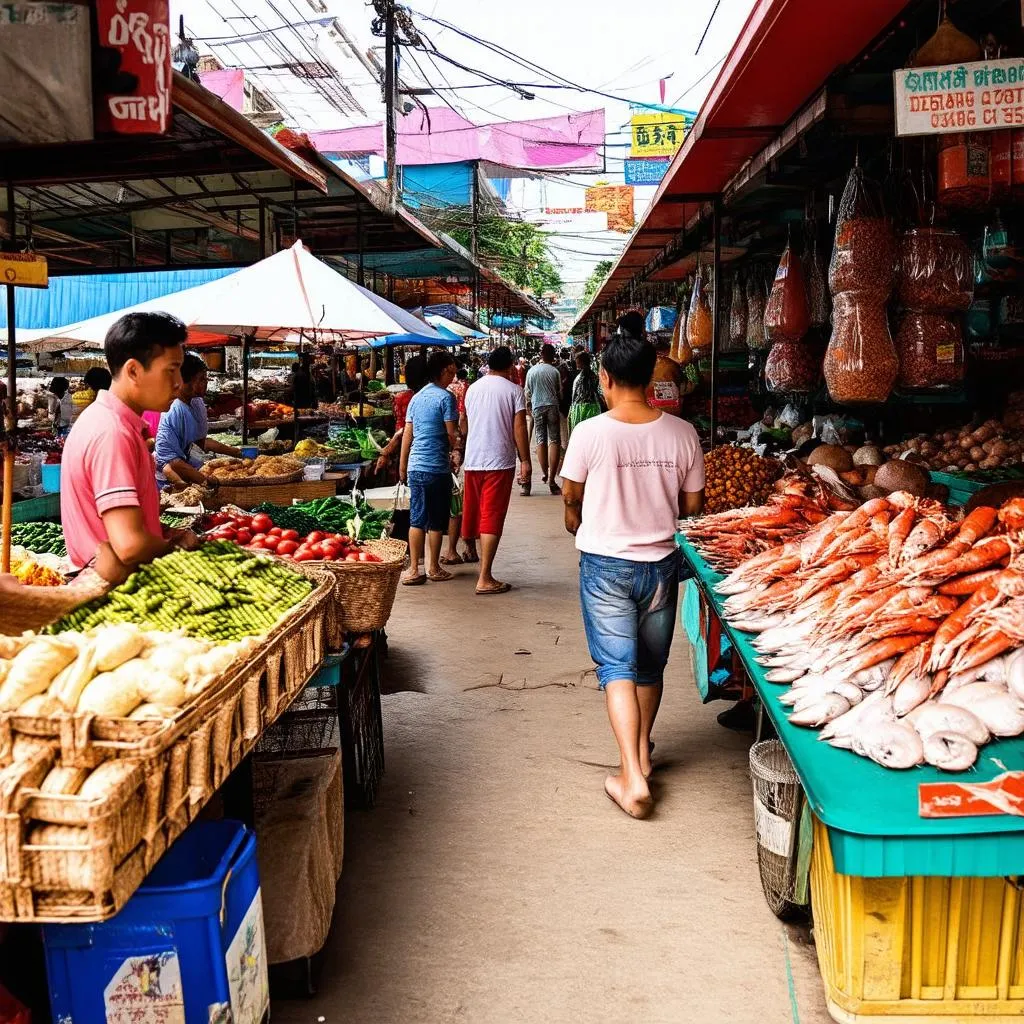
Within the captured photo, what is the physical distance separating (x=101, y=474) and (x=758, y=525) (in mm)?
3084

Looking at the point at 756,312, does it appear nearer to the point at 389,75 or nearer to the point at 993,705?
the point at 993,705

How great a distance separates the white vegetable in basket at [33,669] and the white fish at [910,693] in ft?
7.36

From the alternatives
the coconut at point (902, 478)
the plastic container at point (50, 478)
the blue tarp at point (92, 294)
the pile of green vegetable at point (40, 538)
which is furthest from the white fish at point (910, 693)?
the blue tarp at point (92, 294)

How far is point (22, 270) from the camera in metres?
4.39

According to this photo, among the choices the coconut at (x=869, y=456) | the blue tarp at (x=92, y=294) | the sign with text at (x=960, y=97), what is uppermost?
the blue tarp at (x=92, y=294)

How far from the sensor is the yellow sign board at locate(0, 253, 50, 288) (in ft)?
14.2

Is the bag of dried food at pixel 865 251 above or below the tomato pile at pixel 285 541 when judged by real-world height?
above

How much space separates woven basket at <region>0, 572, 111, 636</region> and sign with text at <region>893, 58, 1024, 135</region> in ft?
10.4

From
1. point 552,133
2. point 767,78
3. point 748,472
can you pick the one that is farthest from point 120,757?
point 552,133

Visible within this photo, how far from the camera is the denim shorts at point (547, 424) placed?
13.5 metres

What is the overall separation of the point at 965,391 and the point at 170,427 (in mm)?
6346

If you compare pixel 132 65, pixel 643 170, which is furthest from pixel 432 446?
pixel 643 170

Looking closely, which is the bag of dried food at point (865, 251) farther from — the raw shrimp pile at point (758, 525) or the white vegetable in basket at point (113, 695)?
the white vegetable in basket at point (113, 695)

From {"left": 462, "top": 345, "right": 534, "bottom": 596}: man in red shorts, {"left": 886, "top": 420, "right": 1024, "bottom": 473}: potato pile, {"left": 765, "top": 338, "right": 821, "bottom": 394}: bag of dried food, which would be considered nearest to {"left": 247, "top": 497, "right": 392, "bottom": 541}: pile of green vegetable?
{"left": 462, "top": 345, "right": 534, "bottom": 596}: man in red shorts
